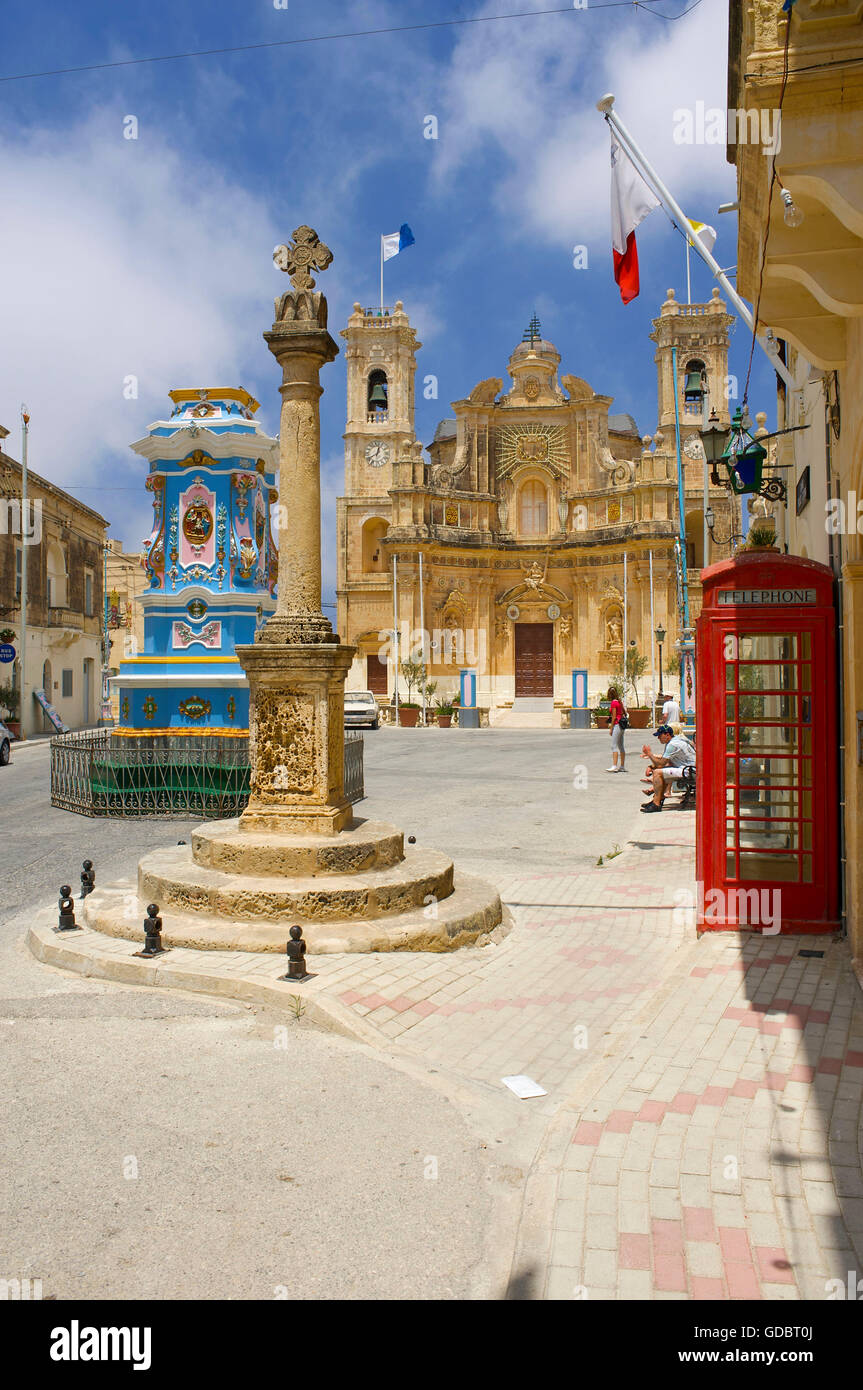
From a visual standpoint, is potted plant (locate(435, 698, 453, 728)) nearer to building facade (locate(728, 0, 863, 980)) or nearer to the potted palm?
the potted palm

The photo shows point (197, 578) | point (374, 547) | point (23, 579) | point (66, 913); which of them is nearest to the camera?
point (66, 913)

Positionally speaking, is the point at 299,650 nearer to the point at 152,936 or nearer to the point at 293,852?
the point at 293,852

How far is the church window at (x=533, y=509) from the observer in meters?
45.4

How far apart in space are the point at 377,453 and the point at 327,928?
40.1 metres

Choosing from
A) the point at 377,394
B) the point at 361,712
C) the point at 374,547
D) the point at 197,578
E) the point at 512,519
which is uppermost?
the point at 377,394

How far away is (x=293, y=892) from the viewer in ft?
21.7

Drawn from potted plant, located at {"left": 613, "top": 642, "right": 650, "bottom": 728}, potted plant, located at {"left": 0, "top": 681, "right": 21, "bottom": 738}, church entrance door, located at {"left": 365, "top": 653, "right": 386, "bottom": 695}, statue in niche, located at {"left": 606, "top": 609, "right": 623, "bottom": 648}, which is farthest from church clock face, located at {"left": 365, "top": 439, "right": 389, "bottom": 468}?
potted plant, located at {"left": 0, "top": 681, "right": 21, "bottom": 738}

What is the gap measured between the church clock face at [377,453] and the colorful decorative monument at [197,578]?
3027 cm

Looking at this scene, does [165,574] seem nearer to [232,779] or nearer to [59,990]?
[232,779]

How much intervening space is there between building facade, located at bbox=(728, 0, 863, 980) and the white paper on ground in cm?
246

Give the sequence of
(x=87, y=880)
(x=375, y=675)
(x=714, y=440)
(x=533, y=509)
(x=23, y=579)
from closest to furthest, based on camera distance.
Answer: (x=87, y=880), (x=714, y=440), (x=23, y=579), (x=375, y=675), (x=533, y=509)

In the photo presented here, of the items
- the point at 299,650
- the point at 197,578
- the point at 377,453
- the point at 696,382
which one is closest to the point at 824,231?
the point at 299,650

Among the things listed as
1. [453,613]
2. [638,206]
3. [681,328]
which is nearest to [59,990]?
[638,206]
